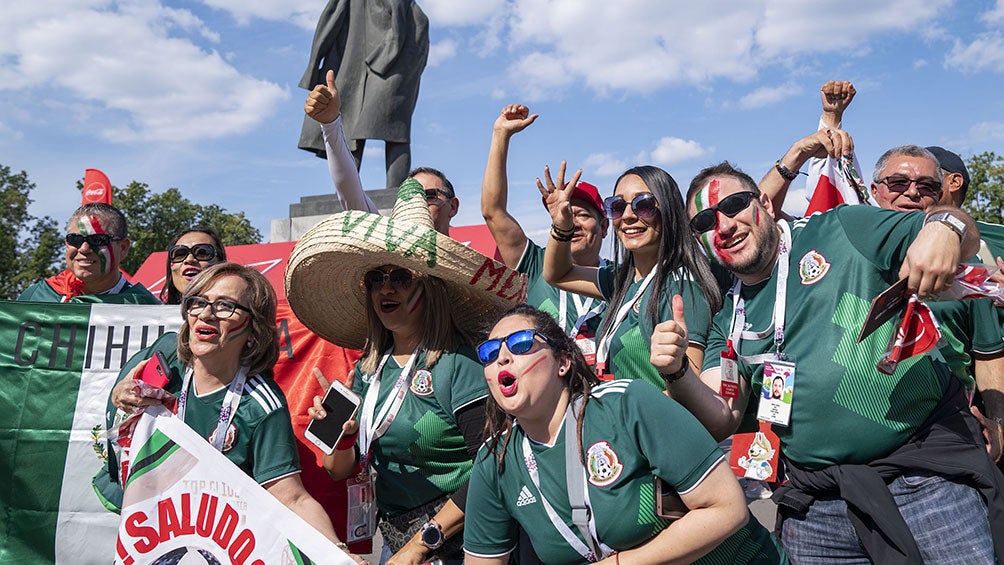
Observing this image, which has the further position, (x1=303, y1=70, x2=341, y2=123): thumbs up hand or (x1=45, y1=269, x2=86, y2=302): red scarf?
(x1=45, y1=269, x2=86, y2=302): red scarf

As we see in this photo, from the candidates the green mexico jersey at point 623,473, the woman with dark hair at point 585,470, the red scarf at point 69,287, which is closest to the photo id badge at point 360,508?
the woman with dark hair at point 585,470

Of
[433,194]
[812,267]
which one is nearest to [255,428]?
[433,194]

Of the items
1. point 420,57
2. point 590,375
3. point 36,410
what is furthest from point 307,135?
point 590,375

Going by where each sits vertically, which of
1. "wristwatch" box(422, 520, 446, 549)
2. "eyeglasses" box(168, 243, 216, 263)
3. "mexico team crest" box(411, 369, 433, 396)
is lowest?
"wristwatch" box(422, 520, 446, 549)

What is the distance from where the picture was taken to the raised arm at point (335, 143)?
13.4 ft

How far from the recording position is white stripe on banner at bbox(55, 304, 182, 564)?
4484 millimetres

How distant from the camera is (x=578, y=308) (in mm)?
4039

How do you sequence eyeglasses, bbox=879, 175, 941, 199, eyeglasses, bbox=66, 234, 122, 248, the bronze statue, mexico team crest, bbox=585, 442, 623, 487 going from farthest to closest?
the bronze statue, eyeglasses, bbox=66, 234, 122, 248, eyeglasses, bbox=879, 175, 941, 199, mexico team crest, bbox=585, 442, 623, 487

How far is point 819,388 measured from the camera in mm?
2668

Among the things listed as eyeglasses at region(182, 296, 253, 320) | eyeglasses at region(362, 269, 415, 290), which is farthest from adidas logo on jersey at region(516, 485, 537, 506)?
eyeglasses at region(182, 296, 253, 320)

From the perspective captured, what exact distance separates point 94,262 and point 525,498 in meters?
3.46

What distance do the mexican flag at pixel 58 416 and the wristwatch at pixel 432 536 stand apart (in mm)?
2407

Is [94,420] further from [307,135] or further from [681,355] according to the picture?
[307,135]

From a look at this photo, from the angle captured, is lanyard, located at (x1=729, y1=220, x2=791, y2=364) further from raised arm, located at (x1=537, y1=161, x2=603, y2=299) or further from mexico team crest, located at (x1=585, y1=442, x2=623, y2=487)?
raised arm, located at (x1=537, y1=161, x2=603, y2=299)
